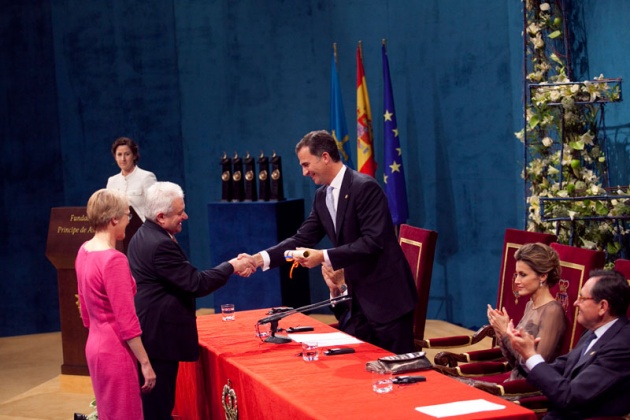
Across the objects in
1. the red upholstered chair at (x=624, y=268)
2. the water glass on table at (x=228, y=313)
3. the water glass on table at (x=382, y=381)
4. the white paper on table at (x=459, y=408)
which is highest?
the red upholstered chair at (x=624, y=268)

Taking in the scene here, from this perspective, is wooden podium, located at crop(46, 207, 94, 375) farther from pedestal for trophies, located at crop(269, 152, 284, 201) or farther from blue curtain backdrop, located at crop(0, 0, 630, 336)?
pedestal for trophies, located at crop(269, 152, 284, 201)

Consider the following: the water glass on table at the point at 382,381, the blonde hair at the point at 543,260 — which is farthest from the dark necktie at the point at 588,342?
the water glass on table at the point at 382,381

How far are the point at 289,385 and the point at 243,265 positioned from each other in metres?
1.19

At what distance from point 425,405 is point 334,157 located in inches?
62.5

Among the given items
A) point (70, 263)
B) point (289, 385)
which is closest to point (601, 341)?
point (289, 385)

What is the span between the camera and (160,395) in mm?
3842

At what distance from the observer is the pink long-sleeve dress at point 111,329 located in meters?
3.50

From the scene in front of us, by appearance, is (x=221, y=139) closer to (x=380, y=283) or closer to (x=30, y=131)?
(x=30, y=131)

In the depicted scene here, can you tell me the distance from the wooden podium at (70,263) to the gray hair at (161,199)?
2316 millimetres

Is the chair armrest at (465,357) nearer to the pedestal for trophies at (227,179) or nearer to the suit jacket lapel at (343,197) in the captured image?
the suit jacket lapel at (343,197)

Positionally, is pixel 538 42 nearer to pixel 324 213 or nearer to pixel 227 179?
pixel 324 213

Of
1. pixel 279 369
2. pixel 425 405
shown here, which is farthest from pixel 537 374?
pixel 279 369

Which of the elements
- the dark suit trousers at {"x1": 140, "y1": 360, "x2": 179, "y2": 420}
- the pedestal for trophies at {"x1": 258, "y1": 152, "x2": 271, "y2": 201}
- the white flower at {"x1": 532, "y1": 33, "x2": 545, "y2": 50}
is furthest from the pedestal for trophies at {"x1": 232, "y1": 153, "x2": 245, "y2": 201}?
the dark suit trousers at {"x1": 140, "y1": 360, "x2": 179, "y2": 420}

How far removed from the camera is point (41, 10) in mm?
8555
